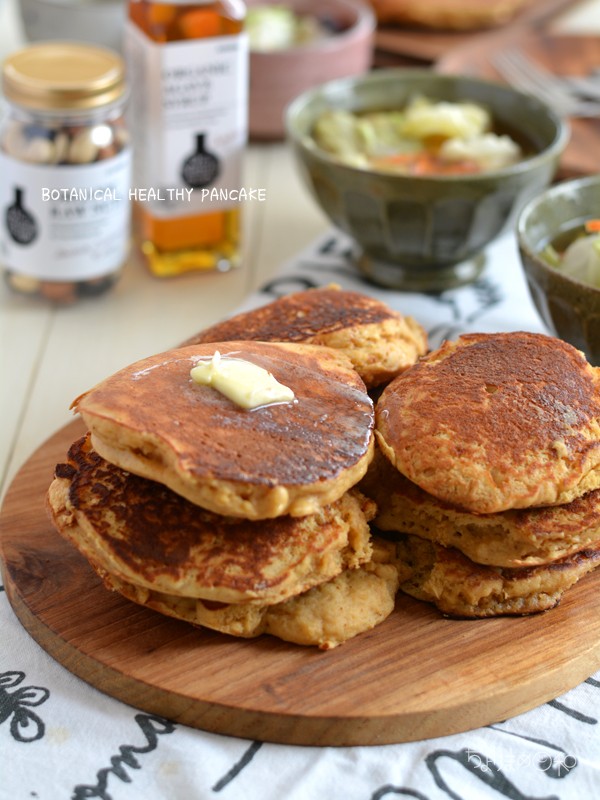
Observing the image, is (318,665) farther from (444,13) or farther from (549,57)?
(444,13)

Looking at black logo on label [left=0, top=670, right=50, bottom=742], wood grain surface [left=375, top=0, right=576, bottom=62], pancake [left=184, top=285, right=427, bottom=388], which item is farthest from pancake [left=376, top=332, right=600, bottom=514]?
wood grain surface [left=375, top=0, right=576, bottom=62]

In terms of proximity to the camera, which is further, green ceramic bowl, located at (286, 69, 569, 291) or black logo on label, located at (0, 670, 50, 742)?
green ceramic bowl, located at (286, 69, 569, 291)

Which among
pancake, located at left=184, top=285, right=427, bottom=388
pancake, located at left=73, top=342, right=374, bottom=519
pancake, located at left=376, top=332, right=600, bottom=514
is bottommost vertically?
pancake, located at left=184, top=285, right=427, bottom=388

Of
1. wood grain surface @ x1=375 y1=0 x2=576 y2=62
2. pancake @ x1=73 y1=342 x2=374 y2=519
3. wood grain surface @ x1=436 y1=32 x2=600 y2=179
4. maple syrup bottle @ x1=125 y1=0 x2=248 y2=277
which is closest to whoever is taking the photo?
pancake @ x1=73 y1=342 x2=374 y2=519

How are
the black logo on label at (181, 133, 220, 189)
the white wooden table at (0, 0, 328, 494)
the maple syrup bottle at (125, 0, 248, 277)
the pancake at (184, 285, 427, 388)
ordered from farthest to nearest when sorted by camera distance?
the black logo on label at (181, 133, 220, 189)
the maple syrup bottle at (125, 0, 248, 277)
the white wooden table at (0, 0, 328, 494)
the pancake at (184, 285, 427, 388)

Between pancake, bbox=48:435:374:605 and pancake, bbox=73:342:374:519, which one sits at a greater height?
pancake, bbox=73:342:374:519

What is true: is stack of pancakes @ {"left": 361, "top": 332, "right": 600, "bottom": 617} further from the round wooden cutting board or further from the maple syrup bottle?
the maple syrup bottle

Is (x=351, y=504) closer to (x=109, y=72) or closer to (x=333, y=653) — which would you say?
(x=333, y=653)

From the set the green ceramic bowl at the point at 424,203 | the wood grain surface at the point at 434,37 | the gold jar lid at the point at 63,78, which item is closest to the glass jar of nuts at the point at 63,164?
the gold jar lid at the point at 63,78
